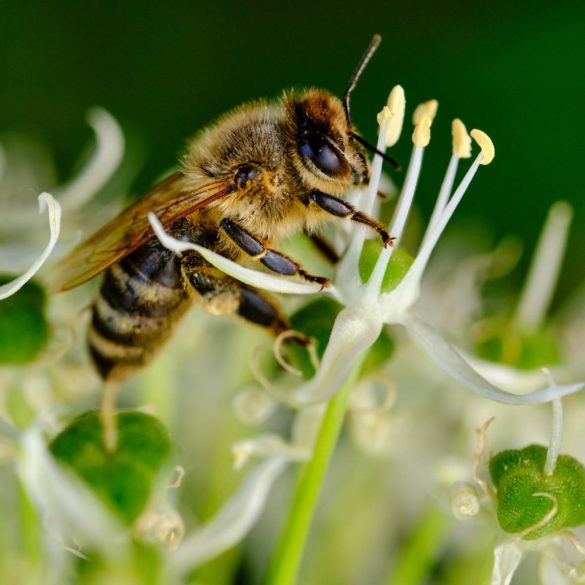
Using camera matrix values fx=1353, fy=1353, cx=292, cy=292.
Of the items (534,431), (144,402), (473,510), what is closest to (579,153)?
(534,431)

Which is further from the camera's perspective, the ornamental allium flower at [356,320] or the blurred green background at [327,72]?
the blurred green background at [327,72]

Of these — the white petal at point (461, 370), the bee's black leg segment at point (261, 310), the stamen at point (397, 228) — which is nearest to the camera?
the white petal at point (461, 370)

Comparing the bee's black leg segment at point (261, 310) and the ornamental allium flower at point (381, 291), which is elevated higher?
the ornamental allium flower at point (381, 291)

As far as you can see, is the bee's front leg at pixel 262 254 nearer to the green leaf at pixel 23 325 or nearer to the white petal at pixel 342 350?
the white petal at pixel 342 350

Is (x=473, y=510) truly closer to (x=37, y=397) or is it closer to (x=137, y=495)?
(x=137, y=495)

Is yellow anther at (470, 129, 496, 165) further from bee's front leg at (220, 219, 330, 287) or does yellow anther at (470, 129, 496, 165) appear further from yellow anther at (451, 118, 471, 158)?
bee's front leg at (220, 219, 330, 287)

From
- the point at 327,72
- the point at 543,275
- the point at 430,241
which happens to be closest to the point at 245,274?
the point at 430,241

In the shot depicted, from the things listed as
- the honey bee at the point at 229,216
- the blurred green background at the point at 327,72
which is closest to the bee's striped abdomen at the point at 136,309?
the honey bee at the point at 229,216

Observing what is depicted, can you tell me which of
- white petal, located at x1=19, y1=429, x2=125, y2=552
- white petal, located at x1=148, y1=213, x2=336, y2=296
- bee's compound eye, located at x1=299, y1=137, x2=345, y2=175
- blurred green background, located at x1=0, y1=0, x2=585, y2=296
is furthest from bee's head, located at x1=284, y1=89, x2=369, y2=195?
blurred green background, located at x1=0, y1=0, x2=585, y2=296
